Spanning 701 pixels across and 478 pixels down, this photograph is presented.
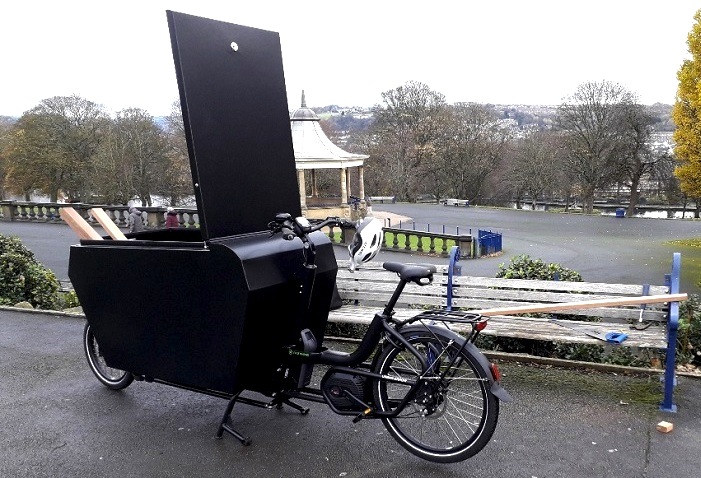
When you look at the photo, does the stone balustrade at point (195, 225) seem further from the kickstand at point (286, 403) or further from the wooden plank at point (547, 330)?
the kickstand at point (286, 403)

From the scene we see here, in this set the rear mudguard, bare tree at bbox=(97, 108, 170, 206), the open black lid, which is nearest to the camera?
the rear mudguard

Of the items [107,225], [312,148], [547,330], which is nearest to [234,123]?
[107,225]

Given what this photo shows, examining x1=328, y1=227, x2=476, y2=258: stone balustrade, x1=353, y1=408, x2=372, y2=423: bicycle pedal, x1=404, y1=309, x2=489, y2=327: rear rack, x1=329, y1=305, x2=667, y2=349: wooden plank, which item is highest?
x1=404, y1=309, x2=489, y2=327: rear rack

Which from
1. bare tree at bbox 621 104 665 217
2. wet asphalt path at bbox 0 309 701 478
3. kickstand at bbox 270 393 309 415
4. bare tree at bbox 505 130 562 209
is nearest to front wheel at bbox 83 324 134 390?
wet asphalt path at bbox 0 309 701 478

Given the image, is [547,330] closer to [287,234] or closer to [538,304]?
[538,304]

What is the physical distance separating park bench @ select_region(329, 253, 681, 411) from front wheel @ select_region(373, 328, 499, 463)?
1319mm

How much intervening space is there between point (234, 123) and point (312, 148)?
27.9 meters

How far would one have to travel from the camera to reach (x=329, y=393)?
3.93 m

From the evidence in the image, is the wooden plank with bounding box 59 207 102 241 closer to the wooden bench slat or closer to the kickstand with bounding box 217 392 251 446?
the kickstand with bounding box 217 392 251 446

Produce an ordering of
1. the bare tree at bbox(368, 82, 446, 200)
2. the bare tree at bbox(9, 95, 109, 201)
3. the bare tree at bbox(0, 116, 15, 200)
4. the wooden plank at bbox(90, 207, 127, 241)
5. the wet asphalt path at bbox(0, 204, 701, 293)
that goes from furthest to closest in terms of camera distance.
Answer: the bare tree at bbox(368, 82, 446, 200), the bare tree at bbox(0, 116, 15, 200), the bare tree at bbox(9, 95, 109, 201), the wet asphalt path at bbox(0, 204, 701, 293), the wooden plank at bbox(90, 207, 127, 241)

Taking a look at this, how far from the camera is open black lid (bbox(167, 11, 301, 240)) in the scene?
3.75 metres

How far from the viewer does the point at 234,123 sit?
4.06m

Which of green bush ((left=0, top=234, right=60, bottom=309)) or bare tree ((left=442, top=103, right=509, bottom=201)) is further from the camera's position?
bare tree ((left=442, top=103, right=509, bottom=201))

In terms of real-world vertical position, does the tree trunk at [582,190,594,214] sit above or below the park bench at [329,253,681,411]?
below
